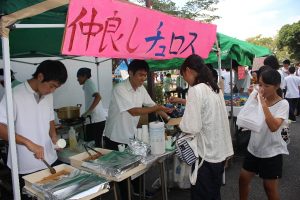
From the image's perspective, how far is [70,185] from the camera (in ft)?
6.17

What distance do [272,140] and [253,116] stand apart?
0.30 metres

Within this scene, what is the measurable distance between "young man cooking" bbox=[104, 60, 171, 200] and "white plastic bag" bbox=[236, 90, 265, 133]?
37.9 inches

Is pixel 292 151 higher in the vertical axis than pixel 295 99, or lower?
lower

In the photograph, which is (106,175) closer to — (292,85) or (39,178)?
(39,178)

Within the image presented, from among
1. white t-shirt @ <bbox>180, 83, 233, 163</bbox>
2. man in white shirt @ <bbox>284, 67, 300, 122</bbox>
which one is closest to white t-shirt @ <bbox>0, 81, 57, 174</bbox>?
white t-shirt @ <bbox>180, 83, 233, 163</bbox>

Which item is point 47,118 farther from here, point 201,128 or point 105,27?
point 201,128

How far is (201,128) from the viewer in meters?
2.17

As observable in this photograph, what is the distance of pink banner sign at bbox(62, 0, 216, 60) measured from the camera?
1653 millimetres

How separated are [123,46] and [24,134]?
3.47ft

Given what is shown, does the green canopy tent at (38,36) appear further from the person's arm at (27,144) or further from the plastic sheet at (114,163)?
the plastic sheet at (114,163)

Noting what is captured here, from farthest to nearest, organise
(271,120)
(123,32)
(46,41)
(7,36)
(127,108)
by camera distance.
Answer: (46,41)
(127,108)
(271,120)
(123,32)
(7,36)

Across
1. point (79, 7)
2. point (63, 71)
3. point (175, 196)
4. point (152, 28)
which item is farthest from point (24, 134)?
point (175, 196)

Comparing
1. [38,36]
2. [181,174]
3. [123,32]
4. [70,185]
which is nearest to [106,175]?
[70,185]

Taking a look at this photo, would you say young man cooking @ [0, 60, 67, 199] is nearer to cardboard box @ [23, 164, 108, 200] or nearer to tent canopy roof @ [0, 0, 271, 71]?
cardboard box @ [23, 164, 108, 200]
